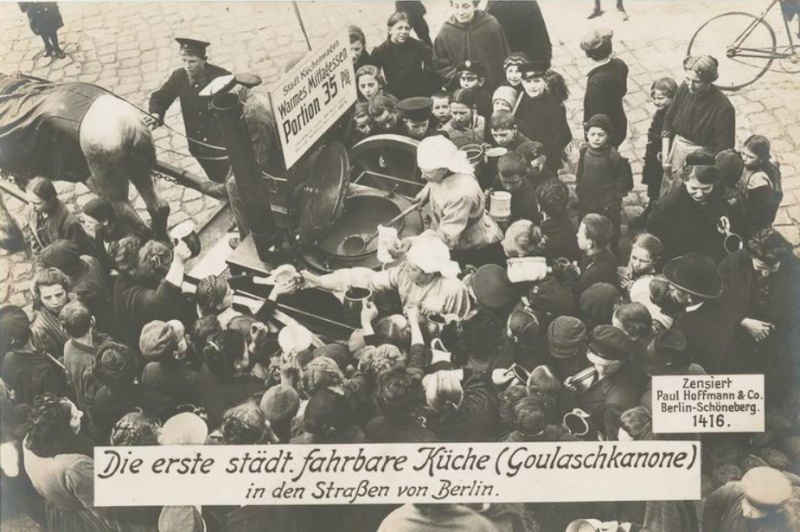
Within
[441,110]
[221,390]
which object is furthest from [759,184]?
[221,390]

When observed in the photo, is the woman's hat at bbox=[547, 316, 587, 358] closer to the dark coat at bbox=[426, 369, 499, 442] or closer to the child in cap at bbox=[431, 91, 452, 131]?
the dark coat at bbox=[426, 369, 499, 442]

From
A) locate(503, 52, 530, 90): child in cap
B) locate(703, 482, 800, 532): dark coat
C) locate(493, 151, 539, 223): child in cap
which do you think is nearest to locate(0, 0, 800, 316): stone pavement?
locate(503, 52, 530, 90): child in cap

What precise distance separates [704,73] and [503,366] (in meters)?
2.68

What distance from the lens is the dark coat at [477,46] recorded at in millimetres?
6852

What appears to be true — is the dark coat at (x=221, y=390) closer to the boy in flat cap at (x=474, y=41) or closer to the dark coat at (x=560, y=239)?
the dark coat at (x=560, y=239)

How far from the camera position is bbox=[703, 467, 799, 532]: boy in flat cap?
21.8ft

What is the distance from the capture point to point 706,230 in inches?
263

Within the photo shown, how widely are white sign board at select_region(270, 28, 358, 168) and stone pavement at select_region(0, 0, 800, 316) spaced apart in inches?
7.8

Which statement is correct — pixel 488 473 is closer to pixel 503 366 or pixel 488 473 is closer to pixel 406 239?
pixel 503 366

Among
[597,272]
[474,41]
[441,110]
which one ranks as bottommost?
[597,272]

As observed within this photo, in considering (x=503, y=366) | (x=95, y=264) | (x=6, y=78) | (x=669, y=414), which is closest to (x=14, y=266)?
(x=95, y=264)

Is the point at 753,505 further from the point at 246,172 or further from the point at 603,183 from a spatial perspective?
the point at 246,172

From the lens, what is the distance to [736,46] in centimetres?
687
